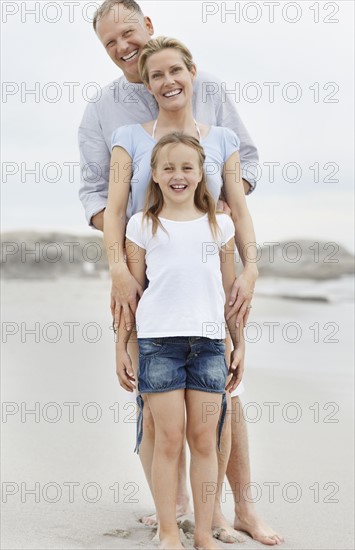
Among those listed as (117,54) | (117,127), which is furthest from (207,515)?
(117,54)

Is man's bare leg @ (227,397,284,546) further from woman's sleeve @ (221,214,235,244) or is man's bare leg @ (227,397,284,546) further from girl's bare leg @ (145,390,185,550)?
woman's sleeve @ (221,214,235,244)

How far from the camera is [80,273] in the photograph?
933 cm

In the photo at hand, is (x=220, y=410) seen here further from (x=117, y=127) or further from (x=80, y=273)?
(x=80, y=273)

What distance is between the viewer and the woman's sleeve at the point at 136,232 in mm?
2625

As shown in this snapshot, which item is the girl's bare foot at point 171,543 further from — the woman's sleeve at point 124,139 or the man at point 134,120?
the woman's sleeve at point 124,139

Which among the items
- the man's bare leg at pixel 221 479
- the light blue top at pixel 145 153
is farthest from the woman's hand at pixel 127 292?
the man's bare leg at pixel 221 479

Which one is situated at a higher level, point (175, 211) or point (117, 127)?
point (117, 127)

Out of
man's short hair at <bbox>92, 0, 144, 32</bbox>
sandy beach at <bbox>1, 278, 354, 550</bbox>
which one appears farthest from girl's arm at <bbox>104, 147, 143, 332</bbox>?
sandy beach at <bbox>1, 278, 354, 550</bbox>

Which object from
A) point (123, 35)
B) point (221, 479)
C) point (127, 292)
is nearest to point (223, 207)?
point (127, 292)

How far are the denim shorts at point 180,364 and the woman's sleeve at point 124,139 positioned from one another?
2.12 feet

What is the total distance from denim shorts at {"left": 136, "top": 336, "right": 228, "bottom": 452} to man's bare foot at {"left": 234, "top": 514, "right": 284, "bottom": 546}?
670mm

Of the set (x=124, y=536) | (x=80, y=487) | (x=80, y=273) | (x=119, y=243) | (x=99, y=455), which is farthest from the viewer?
(x=80, y=273)

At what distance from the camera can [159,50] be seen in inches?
105

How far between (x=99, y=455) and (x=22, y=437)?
1.63 ft
